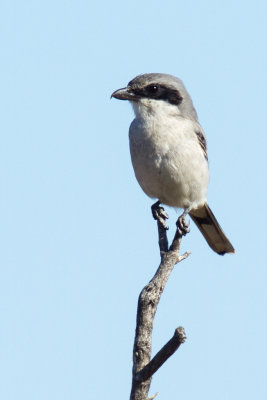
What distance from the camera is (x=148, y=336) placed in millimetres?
4840

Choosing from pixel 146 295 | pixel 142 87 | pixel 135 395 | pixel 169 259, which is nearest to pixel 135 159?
pixel 142 87

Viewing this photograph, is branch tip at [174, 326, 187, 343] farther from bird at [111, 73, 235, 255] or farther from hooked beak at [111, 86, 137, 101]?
hooked beak at [111, 86, 137, 101]

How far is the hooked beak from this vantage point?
321 inches

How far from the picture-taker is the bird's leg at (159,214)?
7.04 meters

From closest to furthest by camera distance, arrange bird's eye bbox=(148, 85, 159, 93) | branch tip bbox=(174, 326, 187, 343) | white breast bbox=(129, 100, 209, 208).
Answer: branch tip bbox=(174, 326, 187, 343)
white breast bbox=(129, 100, 209, 208)
bird's eye bbox=(148, 85, 159, 93)

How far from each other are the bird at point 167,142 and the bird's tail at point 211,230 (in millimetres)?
581

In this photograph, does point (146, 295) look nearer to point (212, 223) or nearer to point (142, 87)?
point (142, 87)

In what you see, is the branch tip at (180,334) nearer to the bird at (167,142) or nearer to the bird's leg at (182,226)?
the bird's leg at (182,226)

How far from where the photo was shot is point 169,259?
578cm

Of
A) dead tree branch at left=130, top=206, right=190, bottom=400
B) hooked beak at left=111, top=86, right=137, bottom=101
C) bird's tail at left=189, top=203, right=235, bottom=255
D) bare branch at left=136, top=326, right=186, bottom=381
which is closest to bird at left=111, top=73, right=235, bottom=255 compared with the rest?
hooked beak at left=111, top=86, right=137, bottom=101

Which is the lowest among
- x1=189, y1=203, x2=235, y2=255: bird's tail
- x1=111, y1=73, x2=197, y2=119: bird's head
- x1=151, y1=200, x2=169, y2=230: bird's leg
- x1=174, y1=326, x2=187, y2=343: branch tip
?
x1=189, y1=203, x2=235, y2=255: bird's tail

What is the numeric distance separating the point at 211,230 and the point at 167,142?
6.21 ft

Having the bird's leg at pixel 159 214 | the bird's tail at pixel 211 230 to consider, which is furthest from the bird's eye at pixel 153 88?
the bird's tail at pixel 211 230

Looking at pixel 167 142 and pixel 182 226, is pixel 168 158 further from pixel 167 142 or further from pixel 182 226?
pixel 182 226
